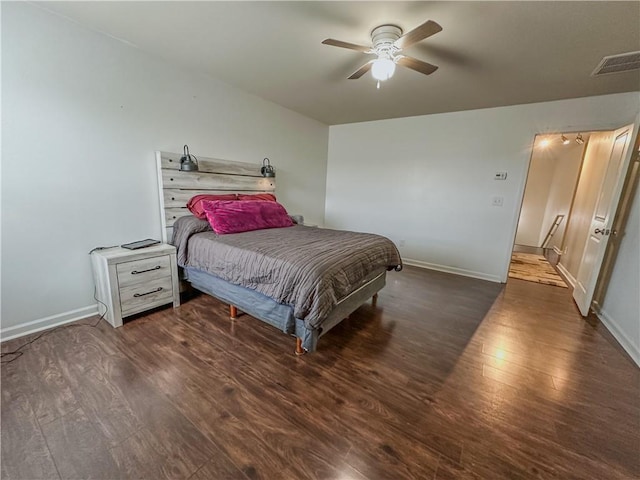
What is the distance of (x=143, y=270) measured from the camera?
2.35 meters

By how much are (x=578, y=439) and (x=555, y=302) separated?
7.50 ft

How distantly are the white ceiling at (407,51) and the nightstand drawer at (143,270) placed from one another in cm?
193

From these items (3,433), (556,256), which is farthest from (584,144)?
(3,433)

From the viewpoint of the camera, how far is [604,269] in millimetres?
2889

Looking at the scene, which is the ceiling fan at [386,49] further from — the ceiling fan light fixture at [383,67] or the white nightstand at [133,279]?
the white nightstand at [133,279]

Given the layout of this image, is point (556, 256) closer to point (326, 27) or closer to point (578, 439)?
point (578, 439)

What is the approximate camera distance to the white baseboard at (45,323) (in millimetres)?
2006

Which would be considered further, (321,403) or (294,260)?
(294,260)

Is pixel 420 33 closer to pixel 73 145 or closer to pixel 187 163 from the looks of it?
pixel 187 163

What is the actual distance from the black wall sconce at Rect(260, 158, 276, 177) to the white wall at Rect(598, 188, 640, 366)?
13.3 ft

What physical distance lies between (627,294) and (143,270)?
175 inches

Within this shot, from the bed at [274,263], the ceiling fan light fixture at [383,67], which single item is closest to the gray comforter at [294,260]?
the bed at [274,263]

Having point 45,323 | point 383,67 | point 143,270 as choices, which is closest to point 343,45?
point 383,67

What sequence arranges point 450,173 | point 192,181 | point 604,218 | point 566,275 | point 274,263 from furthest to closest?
point 566,275, point 450,173, point 192,181, point 604,218, point 274,263
